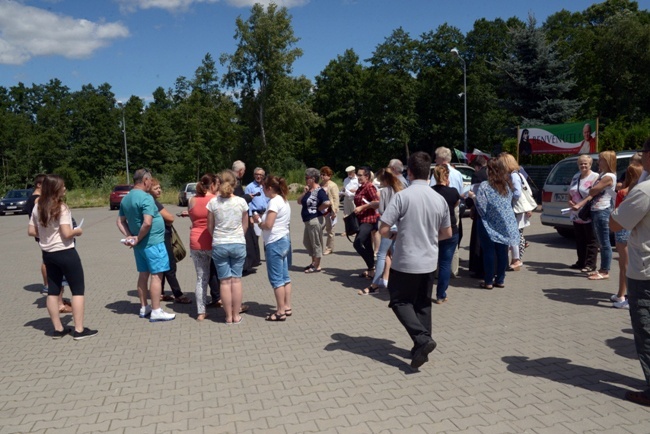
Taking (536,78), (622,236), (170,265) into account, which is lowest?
(170,265)

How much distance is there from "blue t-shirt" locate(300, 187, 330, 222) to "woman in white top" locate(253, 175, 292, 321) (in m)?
2.84

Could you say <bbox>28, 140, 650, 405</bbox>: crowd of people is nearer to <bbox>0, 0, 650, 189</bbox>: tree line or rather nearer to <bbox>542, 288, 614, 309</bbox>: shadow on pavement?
<bbox>542, 288, 614, 309</bbox>: shadow on pavement

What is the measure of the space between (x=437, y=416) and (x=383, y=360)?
1.22m

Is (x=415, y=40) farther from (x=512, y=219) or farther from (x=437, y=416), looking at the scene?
(x=437, y=416)

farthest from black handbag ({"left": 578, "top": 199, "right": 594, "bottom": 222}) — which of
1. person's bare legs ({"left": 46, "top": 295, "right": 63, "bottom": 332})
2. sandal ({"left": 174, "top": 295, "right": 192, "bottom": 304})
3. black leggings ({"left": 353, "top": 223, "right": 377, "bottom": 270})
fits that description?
person's bare legs ({"left": 46, "top": 295, "right": 63, "bottom": 332})

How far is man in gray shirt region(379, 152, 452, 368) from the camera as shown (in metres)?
4.82

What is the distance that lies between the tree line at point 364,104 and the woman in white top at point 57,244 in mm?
24977

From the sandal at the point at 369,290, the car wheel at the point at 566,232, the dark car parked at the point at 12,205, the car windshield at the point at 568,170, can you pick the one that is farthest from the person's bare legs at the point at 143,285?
the dark car parked at the point at 12,205

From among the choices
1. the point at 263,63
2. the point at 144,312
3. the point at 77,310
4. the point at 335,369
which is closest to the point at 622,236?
the point at 335,369

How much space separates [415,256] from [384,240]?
2621 millimetres

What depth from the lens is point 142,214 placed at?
6473 mm

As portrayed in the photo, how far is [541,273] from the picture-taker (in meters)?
8.92

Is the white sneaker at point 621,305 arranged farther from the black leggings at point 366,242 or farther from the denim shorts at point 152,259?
the denim shorts at point 152,259

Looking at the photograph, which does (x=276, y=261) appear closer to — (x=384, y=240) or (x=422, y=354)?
(x=384, y=240)
